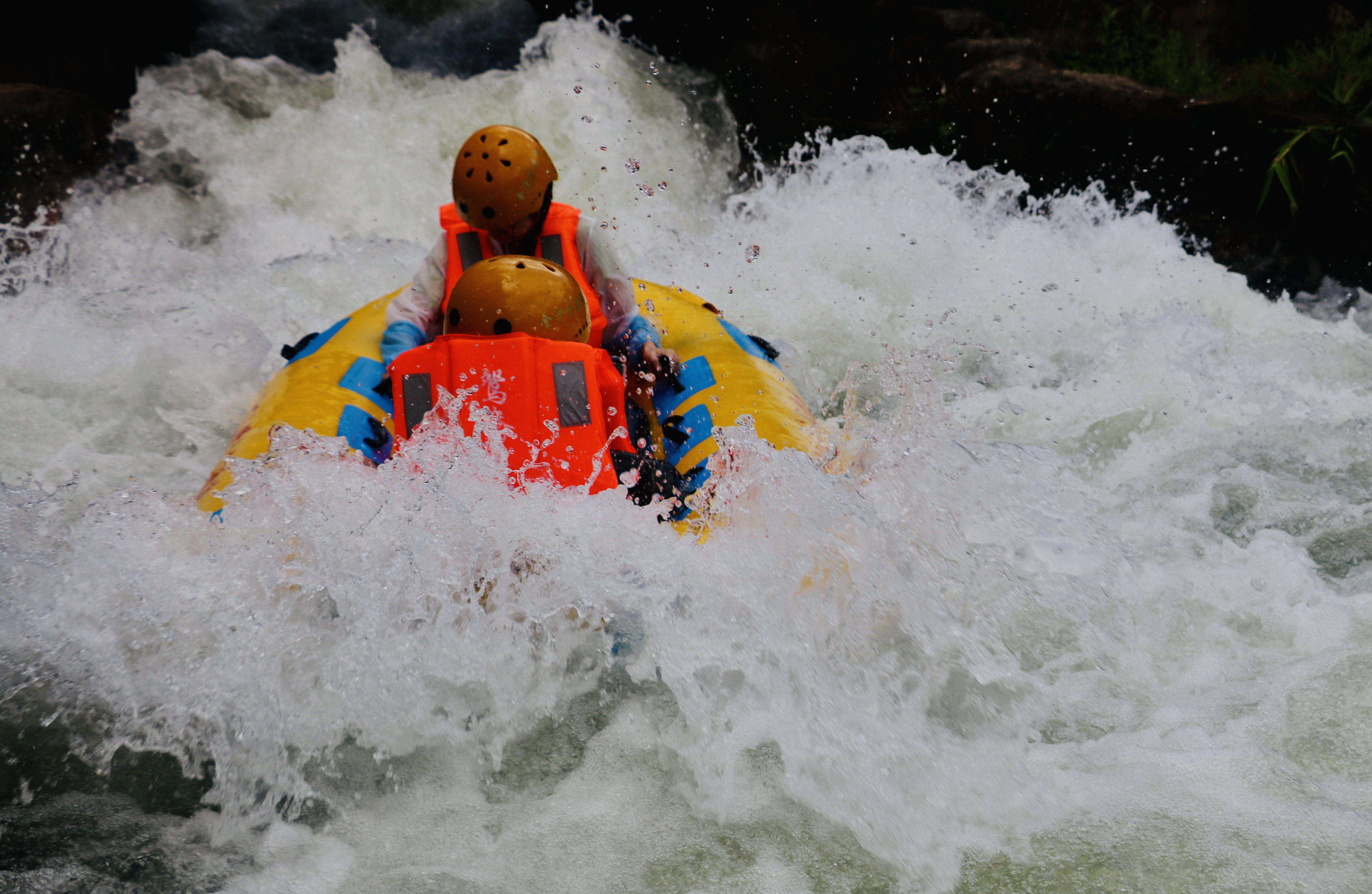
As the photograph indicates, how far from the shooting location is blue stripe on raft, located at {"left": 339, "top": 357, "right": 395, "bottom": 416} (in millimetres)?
3285

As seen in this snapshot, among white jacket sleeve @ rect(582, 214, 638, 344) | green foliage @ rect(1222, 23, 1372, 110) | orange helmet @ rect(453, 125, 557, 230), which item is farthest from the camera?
green foliage @ rect(1222, 23, 1372, 110)

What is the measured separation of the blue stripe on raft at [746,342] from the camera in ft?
11.9

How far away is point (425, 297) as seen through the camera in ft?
11.8

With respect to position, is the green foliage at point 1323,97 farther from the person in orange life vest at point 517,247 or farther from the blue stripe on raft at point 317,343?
the blue stripe on raft at point 317,343

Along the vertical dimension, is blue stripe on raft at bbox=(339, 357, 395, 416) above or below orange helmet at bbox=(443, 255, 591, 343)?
below

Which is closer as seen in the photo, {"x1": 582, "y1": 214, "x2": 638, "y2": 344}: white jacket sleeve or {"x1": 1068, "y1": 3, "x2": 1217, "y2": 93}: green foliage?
{"x1": 582, "y1": 214, "x2": 638, "y2": 344}: white jacket sleeve

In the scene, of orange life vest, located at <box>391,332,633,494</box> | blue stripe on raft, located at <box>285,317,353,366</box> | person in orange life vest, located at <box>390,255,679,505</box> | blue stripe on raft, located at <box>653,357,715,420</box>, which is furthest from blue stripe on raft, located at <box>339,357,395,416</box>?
blue stripe on raft, located at <box>653,357,715,420</box>

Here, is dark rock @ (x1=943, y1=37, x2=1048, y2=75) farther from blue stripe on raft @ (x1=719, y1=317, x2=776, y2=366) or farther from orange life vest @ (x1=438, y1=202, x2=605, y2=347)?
orange life vest @ (x1=438, y1=202, x2=605, y2=347)

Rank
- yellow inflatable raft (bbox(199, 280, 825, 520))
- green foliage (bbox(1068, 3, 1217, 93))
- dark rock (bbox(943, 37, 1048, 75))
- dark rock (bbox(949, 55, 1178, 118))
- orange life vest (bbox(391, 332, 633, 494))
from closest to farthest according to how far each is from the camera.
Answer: orange life vest (bbox(391, 332, 633, 494))
yellow inflatable raft (bbox(199, 280, 825, 520))
dark rock (bbox(949, 55, 1178, 118))
dark rock (bbox(943, 37, 1048, 75))
green foliage (bbox(1068, 3, 1217, 93))

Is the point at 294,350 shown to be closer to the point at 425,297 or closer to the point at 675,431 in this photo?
the point at 425,297

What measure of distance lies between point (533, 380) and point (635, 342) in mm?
857

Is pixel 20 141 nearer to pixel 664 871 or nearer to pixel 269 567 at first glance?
pixel 269 567

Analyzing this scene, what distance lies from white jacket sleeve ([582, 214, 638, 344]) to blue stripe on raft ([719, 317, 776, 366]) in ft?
1.37

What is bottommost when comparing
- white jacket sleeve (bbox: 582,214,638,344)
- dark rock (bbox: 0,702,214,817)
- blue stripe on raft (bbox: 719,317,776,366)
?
dark rock (bbox: 0,702,214,817)
